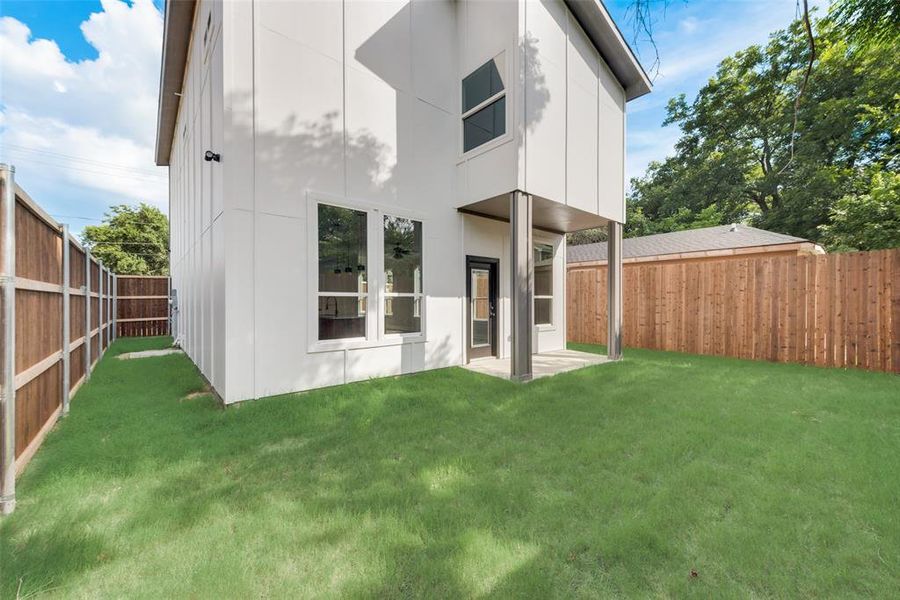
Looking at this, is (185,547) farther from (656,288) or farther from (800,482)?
(656,288)

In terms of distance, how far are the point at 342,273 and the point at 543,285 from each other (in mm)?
5110

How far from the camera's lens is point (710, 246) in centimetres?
1066

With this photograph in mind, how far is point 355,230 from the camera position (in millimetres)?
5359

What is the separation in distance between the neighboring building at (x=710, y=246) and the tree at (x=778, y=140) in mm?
4235

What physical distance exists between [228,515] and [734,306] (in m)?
9.43

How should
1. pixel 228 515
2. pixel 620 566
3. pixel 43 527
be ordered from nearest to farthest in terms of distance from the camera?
1. pixel 620 566
2. pixel 43 527
3. pixel 228 515

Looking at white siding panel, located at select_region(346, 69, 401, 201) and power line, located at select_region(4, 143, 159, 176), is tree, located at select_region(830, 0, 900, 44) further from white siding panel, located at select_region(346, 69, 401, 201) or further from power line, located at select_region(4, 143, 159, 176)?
power line, located at select_region(4, 143, 159, 176)

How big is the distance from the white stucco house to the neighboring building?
4.91m

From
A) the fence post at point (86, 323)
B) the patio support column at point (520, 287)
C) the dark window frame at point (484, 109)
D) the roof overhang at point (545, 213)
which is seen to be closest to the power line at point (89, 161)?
the fence post at point (86, 323)

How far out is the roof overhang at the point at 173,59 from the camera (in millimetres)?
6484

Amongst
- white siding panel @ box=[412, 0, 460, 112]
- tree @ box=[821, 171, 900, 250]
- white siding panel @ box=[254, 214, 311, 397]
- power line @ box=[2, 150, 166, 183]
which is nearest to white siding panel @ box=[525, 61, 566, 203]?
white siding panel @ box=[412, 0, 460, 112]

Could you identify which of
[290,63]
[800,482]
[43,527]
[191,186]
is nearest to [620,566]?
[800,482]

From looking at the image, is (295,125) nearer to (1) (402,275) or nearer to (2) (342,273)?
(2) (342,273)

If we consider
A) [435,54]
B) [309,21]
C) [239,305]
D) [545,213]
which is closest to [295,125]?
[309,21]
